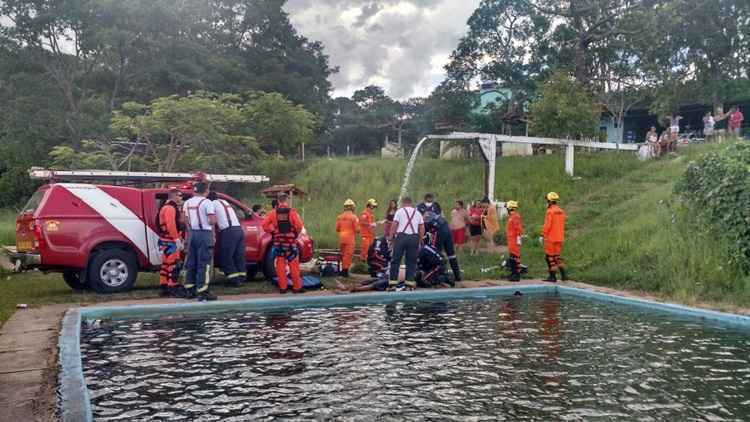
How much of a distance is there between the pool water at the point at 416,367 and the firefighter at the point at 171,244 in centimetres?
174

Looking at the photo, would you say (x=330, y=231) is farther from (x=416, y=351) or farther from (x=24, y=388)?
(x=24, y=388)

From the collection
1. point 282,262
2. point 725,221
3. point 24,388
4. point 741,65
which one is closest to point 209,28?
point 741,65

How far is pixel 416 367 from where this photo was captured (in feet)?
21.0

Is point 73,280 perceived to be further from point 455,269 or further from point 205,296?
point 455,269

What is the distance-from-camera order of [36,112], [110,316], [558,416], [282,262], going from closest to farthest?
[558,416] < [110,316] < [282,262] < [36,112]

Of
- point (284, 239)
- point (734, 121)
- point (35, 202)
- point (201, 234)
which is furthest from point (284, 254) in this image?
point (734, 121)

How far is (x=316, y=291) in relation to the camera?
440 inches

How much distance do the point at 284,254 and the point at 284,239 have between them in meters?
0.26

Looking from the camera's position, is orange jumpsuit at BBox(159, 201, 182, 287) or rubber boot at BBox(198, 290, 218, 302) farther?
orange jumpsuit at BBox(159, 201, 182, 287)

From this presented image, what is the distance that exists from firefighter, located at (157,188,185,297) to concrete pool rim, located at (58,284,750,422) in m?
1.27

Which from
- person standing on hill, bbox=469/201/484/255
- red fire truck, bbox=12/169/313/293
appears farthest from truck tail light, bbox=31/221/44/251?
person standing on hill, bbox=469/201/484/255

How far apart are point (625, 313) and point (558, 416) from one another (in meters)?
5.21

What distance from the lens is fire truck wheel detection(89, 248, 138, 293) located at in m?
10.5

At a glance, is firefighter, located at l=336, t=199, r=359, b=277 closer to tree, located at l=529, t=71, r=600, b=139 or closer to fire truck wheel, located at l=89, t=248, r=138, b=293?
fire truck wheel, located at l=89, t=248, r=138, b=293
